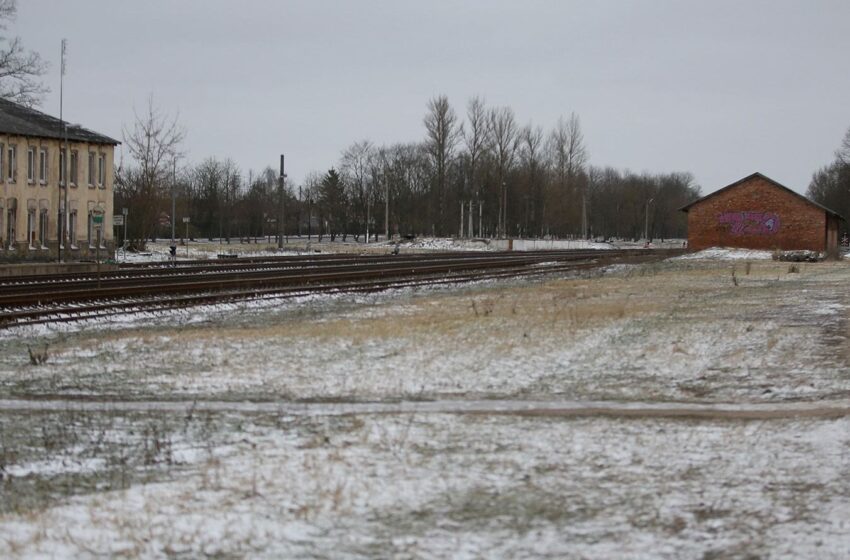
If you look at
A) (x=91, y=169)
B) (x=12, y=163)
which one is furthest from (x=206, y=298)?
(x=91, y=169)

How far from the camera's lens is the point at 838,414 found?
33.6ft

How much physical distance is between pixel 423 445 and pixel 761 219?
216ft

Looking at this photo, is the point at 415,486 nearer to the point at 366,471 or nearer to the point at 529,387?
the point at 366,471

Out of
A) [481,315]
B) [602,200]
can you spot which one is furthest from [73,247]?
[602,200]

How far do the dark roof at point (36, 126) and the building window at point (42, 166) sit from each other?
1.04m

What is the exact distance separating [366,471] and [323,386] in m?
4.29

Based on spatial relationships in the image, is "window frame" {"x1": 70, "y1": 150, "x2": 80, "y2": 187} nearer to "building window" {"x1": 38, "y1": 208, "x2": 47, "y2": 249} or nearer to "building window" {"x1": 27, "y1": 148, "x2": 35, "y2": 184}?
"building window" {"x1": 38, "y1": 208, "x2": 47, "y2": 249}

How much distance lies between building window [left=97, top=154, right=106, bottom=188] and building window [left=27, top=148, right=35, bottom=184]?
14.8 ft

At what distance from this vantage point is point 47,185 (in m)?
51.6

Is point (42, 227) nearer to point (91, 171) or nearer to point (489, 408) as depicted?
point (91, 171)

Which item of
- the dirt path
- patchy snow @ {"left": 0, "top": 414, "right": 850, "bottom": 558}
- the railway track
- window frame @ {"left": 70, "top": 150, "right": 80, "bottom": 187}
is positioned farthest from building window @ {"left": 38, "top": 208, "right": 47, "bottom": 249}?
patchy snow @ {"left": 0, "top": 414, "right": 850, "bottom": 558}

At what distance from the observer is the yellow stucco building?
48875 millimetres

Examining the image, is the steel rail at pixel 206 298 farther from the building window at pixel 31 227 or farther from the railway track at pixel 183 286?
the building window at pixel 31 227

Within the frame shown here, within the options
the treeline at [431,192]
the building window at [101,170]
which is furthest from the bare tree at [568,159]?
the building window at [101,170]
